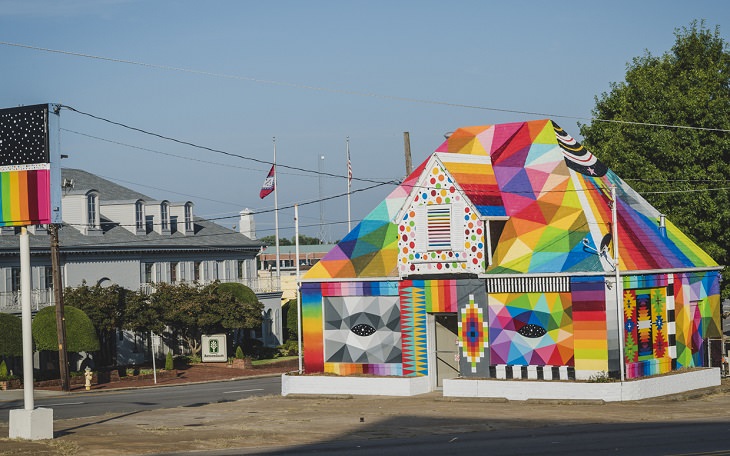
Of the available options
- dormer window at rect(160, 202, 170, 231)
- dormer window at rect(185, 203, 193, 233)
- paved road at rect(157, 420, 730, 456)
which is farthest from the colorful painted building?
dormer window at rect(185, 203, 193, 233)

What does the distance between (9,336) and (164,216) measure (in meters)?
22.1

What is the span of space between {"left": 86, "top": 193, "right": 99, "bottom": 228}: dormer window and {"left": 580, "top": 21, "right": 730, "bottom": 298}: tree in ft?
103

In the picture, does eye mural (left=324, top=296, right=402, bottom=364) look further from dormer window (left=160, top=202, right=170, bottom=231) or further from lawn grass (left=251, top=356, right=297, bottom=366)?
dormer window (left=160, top=202, right=170, bottom=231)

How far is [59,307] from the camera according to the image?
1912 inches

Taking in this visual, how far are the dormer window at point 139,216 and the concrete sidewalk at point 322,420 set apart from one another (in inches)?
1299

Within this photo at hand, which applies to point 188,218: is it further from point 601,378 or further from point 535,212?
point 601,378

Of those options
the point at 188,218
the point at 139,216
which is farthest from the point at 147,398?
the point at 188,218

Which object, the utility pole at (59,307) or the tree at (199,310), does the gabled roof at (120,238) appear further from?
the utility pole at (59,307)

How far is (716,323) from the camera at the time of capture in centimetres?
3956

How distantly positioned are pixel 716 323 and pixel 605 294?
25.4 ft

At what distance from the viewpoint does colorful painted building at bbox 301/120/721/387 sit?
35.1m

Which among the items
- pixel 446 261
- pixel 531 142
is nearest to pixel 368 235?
pixel 446 261

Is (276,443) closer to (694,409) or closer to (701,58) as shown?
(694,409)

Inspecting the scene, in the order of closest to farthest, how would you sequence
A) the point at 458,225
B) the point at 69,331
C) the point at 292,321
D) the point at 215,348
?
the point at 458,225
the point at 69,331
the point at 215,348
the point at 292,321
